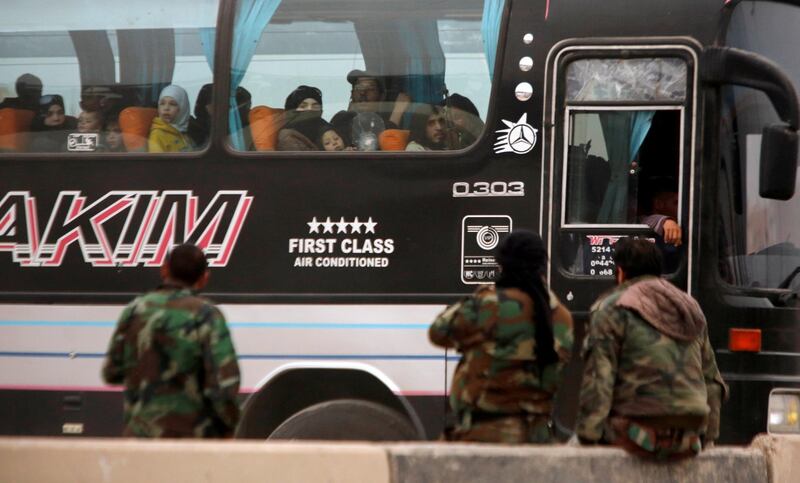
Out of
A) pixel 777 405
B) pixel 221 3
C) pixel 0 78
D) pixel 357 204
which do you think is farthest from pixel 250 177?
pixel 777 405

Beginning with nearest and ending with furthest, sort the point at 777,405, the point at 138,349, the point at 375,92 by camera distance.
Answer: the point at 138,349, the point at 777,405, the point at 375,92

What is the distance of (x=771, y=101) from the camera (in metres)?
6.83

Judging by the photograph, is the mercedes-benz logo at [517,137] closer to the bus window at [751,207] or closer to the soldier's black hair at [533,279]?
the bus window at [751,207]

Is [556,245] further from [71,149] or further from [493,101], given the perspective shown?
[71,149]


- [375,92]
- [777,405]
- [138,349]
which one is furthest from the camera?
[375,92]

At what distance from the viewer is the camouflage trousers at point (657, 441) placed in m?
5.25

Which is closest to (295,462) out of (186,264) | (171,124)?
(186,264)

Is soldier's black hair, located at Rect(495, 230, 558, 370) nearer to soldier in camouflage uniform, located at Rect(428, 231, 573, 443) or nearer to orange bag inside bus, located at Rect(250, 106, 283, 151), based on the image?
soldier in camouflage uniform, located at Rect(428, 231, 573, 443)

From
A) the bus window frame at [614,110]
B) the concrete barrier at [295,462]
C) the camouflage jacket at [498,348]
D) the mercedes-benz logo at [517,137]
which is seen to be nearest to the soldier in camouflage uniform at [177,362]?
the concrete barrier at [295,462]

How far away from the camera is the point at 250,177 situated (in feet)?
24.2

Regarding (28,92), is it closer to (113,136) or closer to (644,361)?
(113,136)

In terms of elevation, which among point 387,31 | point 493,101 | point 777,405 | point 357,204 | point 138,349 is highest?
point 387,31

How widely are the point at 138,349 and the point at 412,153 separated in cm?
252

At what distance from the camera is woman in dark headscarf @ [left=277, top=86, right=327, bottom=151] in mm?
7398
